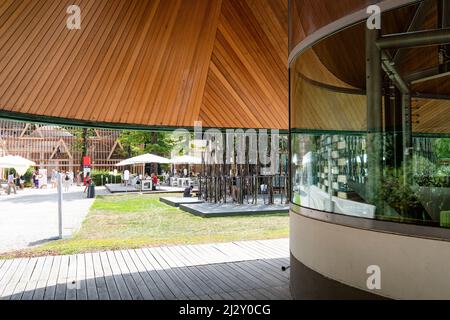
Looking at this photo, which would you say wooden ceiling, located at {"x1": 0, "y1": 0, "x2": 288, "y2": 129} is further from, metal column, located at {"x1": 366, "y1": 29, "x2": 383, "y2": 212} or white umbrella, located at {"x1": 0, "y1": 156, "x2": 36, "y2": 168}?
white umbrella, located at {"x1": 0, "y1": 156, "x2": 36, "y2": 168}

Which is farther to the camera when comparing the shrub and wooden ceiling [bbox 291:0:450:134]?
the shrub

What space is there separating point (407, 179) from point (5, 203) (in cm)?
1953

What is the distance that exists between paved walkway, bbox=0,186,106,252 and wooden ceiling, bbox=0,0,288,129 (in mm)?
4085

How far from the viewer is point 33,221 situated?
12.8 metres

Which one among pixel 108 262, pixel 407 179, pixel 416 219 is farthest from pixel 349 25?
pixel 108 262

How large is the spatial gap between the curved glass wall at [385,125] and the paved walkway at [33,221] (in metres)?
7.61

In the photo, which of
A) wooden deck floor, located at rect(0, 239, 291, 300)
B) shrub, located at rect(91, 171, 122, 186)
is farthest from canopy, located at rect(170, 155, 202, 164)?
wooden deck floor, located at rect(0, 239, 291, 300)

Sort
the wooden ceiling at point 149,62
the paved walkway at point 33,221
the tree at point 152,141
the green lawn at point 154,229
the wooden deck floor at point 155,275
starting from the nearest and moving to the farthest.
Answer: the wooden deck floor at point 155,275
the wooden ceiling at point 149,62
the green lawn at point 154,229
the paved walkway at point 33,221
the tree at point 152,141

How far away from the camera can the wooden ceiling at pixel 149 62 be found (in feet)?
17.9

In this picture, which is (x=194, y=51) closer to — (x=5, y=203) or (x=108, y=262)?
(x=108, y=262)

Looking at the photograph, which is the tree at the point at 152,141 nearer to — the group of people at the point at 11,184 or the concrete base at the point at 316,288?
the group of people at the point at 11,184

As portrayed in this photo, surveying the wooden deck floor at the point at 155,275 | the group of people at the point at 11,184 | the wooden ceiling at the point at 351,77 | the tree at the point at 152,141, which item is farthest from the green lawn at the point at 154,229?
the tree at the point at 152,141

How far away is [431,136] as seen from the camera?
9.94 feet

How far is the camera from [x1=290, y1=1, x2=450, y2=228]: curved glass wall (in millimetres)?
2945
